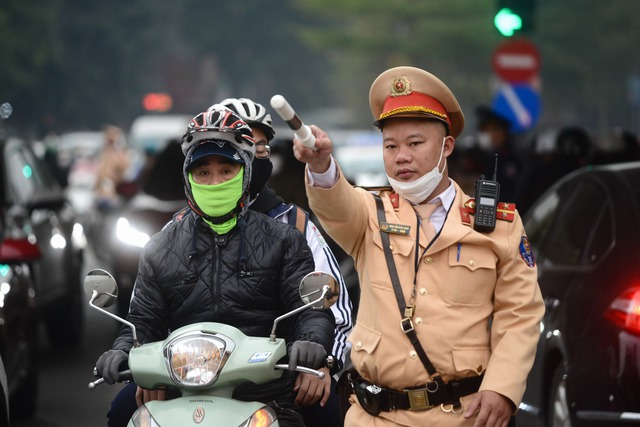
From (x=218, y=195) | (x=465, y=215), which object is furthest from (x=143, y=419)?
(x=465, y=215)

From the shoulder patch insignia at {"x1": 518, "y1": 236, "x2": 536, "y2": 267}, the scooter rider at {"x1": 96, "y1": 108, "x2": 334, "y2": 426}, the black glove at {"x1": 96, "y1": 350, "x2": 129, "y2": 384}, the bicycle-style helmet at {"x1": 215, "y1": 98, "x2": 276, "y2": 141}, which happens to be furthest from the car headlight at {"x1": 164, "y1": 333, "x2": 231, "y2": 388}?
the bicycle-style helmet at {"x1": 215, "y1": 98, "x2": 276, "y2": 141}

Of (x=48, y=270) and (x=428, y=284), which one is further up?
(x=48, y=270)

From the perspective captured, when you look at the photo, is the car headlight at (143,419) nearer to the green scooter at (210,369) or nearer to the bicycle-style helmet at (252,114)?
the green scooter at (210,369)

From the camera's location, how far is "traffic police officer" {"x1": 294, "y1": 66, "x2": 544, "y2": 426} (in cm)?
464

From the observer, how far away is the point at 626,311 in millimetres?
6484

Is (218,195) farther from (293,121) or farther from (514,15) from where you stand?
(514,15)

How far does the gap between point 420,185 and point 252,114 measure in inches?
77.0

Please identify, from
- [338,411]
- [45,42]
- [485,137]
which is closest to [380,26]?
[45,42]

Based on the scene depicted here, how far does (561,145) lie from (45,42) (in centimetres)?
6107

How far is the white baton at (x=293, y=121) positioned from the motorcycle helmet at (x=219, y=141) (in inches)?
21.0

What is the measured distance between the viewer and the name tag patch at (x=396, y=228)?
15.7 feet

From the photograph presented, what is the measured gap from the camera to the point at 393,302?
4707mm

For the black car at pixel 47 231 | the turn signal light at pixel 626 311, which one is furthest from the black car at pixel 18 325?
the turn signal light at pixel 626 311

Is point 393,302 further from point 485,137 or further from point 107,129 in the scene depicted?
point 107,129
